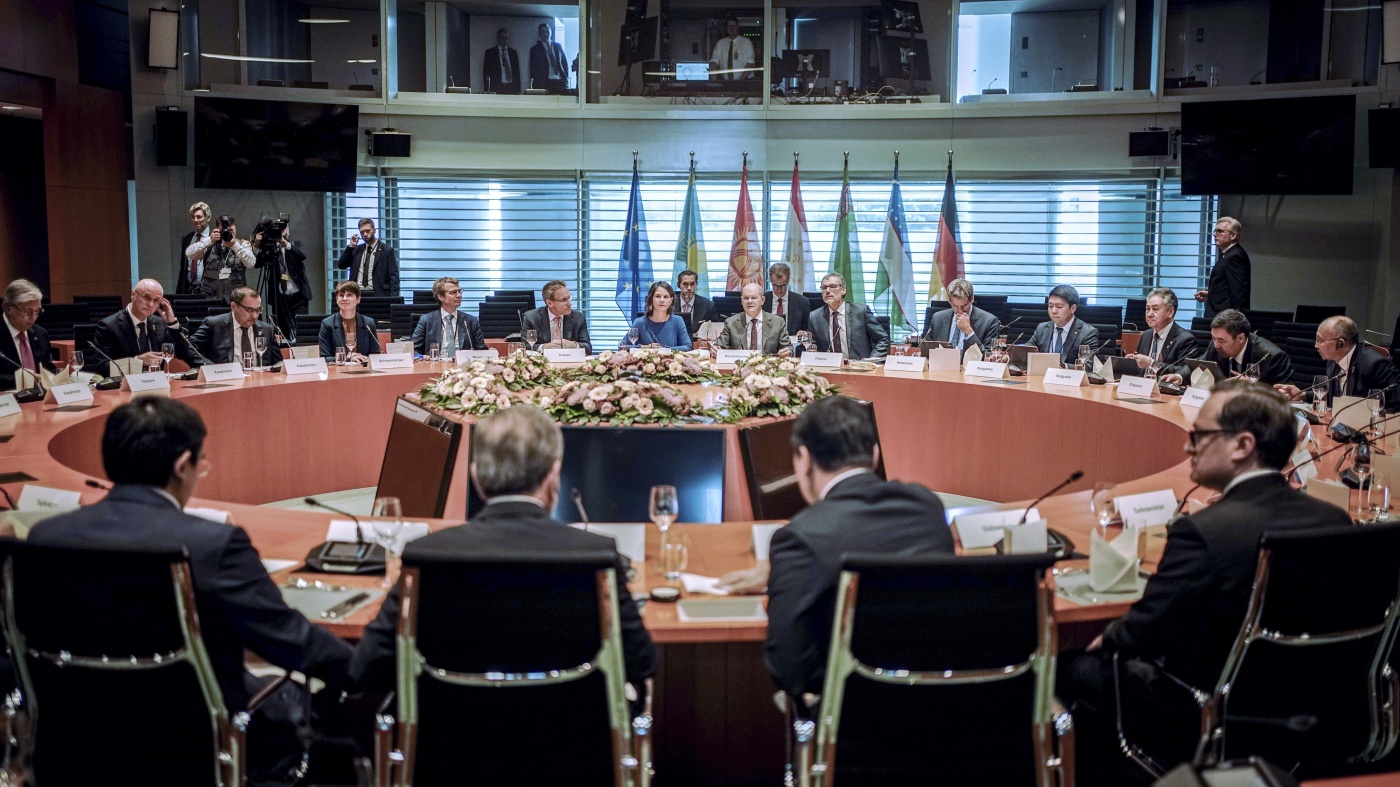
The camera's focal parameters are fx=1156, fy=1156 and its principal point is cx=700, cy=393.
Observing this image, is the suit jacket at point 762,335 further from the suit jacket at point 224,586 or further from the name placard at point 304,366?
the suit jacket at point 224,586

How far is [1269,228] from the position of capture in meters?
10.8

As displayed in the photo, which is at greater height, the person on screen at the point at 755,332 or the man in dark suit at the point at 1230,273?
the man in dark suit at the point at 1230,273

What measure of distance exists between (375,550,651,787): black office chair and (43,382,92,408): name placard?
3.87 m

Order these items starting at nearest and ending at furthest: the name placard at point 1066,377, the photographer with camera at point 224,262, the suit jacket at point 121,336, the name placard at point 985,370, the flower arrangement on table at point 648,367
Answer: the flower arrangement on table at point 648,367
the name placard at point 1066,377
the name placard at point 985,370
the suit jacket at point 121,336
the photographer with camera at point 224,262

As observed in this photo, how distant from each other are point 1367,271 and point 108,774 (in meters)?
11.0

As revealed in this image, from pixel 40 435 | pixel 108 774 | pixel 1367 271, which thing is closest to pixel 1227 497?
pixel 108 774

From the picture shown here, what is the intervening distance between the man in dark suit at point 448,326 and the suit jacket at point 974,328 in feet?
9.69

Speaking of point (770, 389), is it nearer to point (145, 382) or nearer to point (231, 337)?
point (145, 382)

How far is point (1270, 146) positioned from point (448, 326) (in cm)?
714

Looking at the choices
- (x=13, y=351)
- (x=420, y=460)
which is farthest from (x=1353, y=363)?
(x=13, y=351)

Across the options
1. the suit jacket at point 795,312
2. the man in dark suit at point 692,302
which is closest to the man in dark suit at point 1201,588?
the suit jacket at point 795,312

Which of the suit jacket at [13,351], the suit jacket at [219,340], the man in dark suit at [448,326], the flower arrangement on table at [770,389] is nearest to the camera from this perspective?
the flower arrangement on table at [770,389]

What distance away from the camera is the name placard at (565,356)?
21.6 ft

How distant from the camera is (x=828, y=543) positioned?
7.07 ft
